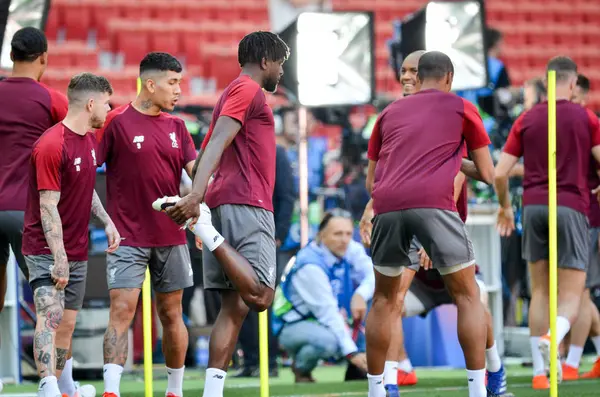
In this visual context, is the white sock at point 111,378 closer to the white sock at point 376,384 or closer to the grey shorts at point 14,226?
the grey shorts at point 14,226

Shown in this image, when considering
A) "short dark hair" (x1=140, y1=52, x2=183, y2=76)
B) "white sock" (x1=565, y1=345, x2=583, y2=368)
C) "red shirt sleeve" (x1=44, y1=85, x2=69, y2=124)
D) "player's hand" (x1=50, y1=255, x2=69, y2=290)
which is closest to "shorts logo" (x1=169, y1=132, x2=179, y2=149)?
"short dark hair" (x1=140, y1=52, x2=183, y2=76)

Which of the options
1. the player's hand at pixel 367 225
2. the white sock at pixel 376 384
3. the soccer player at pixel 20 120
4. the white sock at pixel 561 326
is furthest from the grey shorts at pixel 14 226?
the white sock at pixel 561 326

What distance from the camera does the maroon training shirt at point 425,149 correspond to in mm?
4980

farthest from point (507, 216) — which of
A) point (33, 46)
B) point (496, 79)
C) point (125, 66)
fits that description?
point (125, 66)

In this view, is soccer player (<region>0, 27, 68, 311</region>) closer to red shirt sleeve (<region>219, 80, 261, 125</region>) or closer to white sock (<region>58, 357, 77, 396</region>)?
white sock (<region>58, 357, 77, 396</region>)

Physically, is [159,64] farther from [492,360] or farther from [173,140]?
[492,360]

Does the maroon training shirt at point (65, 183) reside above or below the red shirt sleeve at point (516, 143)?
below

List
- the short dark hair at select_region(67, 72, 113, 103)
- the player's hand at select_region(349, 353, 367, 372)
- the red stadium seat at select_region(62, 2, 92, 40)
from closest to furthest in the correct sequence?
the short dark hair at select_region(67, 72, 113, 103) < the player's hand at select_region(349, 353, 367, 372) < the red stadium seat at select_region(62, 2, 92, 40)

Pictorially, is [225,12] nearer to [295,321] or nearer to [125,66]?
[125,66]

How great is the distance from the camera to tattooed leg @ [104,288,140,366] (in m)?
5.47

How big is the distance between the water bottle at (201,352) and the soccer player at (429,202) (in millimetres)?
3678

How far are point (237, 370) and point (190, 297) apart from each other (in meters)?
0.74

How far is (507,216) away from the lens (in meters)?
6.68

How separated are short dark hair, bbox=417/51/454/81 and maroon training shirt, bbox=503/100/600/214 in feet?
5.62
